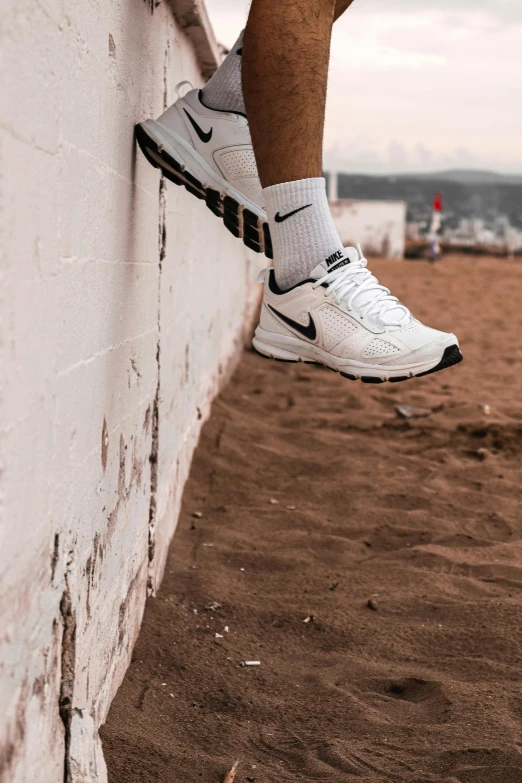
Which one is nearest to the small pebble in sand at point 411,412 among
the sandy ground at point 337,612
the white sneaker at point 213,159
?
the sandy ground at point 337,612

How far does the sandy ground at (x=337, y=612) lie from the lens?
1.56 m

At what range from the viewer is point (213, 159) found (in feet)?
5.69

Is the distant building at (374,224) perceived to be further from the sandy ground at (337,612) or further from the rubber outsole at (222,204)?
the rubber outsole at (222,204)

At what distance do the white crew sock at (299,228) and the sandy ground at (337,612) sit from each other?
81 centimetres

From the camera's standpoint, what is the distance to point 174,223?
2398 millimetres

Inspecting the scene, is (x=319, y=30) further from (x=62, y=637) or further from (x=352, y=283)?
(x=62, y=637)

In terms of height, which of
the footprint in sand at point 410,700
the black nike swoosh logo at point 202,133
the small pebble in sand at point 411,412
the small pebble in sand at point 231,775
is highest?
the black nike swoosh logo at point 202,133

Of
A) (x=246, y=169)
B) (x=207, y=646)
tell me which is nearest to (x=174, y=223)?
(x=246, y=169)

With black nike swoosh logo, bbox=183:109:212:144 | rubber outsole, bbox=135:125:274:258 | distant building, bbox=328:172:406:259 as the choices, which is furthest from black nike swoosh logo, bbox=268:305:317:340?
distant building, bbox=328:172:406:259

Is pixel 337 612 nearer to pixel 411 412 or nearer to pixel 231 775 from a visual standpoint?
pixel 231 775

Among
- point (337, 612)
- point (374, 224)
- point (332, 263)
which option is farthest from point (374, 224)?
point (332, 263)

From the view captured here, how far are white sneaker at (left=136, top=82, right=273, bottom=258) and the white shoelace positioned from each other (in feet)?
0.58

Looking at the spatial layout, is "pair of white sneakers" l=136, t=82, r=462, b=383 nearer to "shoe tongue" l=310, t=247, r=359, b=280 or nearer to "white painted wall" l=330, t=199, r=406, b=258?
"shoe tongue" l=310, t=247, r=359, b=280

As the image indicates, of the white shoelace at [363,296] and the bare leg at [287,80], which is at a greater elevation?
the bare leg at [287,80]
